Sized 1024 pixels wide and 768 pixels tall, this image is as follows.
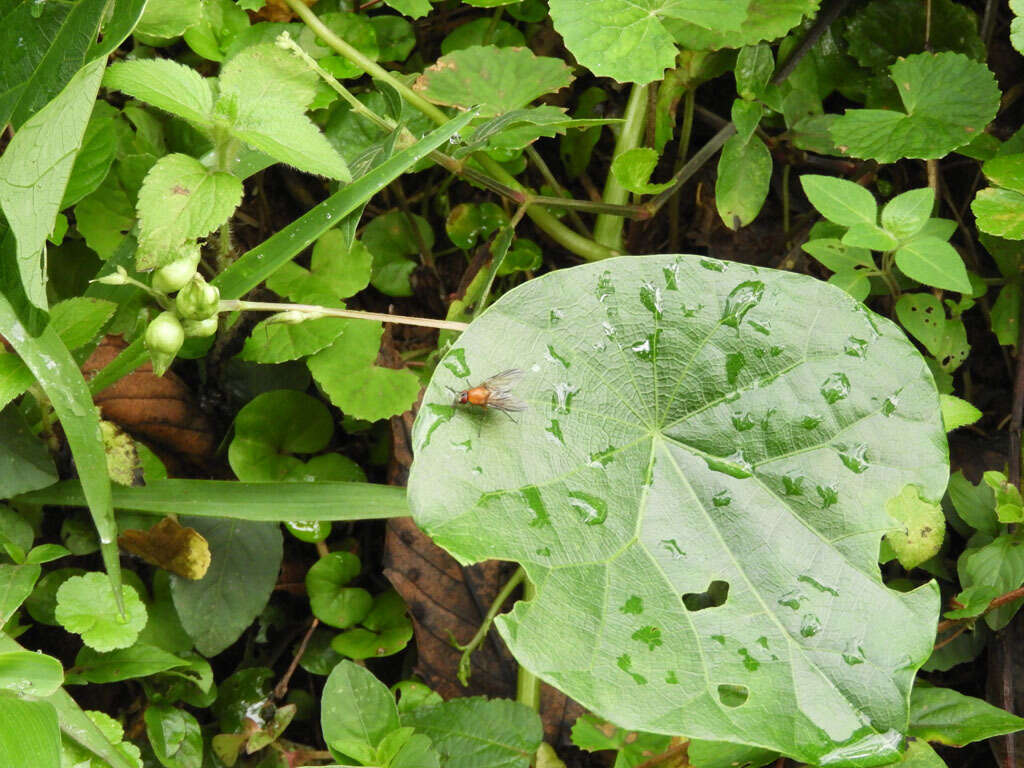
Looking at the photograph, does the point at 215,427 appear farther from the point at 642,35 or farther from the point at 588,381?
the point at 642,35

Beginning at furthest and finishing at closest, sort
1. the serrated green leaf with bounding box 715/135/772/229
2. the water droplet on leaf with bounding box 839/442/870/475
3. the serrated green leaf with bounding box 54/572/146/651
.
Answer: the serrated green leaf with bounding box 715/135/772/229, the serrated green leaf with bounding box 54/572/146/651, the water droplet on leaf with bounding box 839/442/870/475

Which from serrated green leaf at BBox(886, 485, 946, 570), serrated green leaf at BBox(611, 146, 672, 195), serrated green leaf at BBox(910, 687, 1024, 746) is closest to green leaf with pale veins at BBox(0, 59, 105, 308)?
serrated green leaf at BBox(611, 146, 672, 195)

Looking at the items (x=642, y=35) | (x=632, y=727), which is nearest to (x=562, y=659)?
(x=632, y=727)

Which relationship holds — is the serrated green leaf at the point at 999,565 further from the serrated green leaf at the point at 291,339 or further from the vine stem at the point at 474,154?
the serrated green leaf at the point at 291,339

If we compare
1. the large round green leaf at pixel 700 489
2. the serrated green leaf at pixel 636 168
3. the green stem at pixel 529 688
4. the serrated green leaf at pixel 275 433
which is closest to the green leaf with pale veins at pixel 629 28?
the serrated green leaf at pixel 636 168

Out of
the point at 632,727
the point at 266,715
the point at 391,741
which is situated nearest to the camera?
the point at 632,727

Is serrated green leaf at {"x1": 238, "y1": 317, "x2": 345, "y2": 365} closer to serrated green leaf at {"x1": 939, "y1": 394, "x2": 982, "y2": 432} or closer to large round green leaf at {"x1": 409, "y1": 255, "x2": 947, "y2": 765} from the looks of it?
large round green leaf at {"x1": 409, "y1": 255, "x2": 947, "y2": 765}
